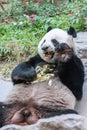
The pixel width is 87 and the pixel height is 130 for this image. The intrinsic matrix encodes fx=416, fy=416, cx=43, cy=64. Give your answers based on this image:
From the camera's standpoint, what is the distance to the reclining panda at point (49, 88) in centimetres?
354

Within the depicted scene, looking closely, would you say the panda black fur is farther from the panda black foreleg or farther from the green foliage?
the green foliage

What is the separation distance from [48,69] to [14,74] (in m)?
0.33

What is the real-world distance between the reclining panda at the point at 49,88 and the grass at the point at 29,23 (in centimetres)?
166

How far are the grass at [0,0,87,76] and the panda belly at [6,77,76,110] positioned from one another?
169 cm

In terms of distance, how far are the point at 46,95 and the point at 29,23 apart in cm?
384

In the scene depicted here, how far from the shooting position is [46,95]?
368 centimetres

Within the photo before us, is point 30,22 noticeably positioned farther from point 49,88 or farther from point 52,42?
point 49,88

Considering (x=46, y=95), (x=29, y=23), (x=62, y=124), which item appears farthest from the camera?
(x=29, y=23)

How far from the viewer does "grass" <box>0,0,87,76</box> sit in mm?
5864

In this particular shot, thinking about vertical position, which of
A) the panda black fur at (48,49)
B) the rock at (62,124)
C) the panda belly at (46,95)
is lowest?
the panda belly at (46,95)

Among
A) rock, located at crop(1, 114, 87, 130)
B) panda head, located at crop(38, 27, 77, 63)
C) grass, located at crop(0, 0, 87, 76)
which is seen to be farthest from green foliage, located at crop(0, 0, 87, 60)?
rock, located at crop(1, 114, 87, 130)

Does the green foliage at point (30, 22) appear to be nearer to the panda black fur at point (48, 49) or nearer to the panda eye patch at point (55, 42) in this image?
the panda black fur at point (48, 49)

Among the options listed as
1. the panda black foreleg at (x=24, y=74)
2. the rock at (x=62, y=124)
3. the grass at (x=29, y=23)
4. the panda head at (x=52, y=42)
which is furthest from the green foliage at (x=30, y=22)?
the rock at (x=62, y=124)

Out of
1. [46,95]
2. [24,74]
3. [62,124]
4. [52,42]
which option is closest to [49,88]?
[46,95]
